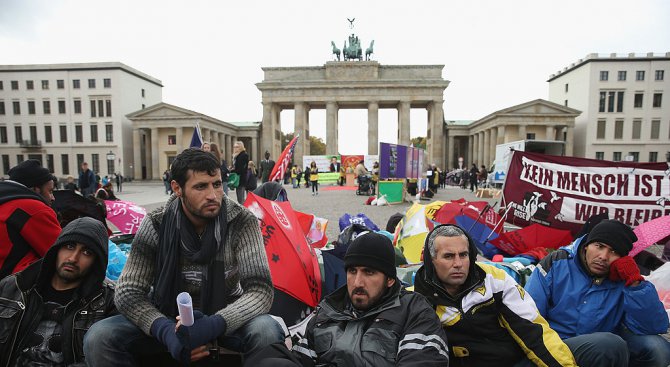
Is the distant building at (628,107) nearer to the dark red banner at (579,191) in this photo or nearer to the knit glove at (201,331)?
the dark red banner at (579,191)

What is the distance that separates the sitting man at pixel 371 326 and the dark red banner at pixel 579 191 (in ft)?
13.8

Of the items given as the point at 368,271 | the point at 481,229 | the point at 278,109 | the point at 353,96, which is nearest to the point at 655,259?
the point at 481,229

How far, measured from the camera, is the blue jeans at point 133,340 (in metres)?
2.11

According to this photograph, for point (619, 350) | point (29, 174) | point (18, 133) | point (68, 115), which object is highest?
point (68, 115)

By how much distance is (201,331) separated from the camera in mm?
2004

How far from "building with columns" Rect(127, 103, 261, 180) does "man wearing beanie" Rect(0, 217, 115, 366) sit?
4289 cm

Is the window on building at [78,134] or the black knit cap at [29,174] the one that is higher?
the window on building at [78,134]

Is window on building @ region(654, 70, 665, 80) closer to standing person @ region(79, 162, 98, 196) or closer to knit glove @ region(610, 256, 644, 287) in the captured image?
standing person @ region(79, 162, 98, 196)

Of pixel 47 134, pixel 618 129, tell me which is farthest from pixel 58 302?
pixel 47 134

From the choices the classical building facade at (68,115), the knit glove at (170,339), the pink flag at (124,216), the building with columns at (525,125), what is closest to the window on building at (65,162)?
the classical building facade at (68,115)

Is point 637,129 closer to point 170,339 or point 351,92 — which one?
point 351,92

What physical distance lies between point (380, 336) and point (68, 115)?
2429 inches

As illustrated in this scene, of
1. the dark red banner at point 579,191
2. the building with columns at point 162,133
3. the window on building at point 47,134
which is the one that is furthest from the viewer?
the window on building at point 47,134

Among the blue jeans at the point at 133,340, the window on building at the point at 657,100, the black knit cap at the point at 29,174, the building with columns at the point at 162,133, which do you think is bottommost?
the blue jeans at the point at 133,340
